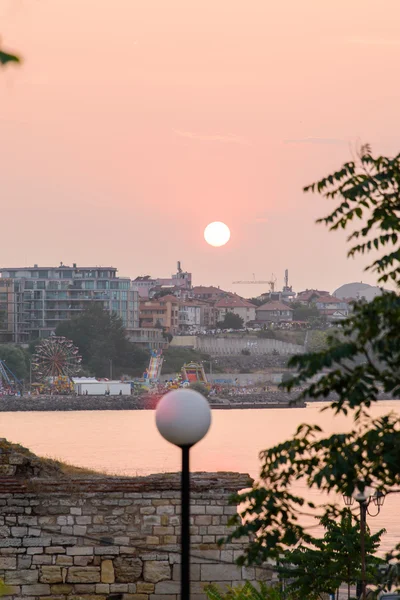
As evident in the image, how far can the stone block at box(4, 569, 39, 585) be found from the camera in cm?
1085

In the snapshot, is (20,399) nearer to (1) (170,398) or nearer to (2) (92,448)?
(2) (92,448)

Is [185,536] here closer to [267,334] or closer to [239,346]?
[239,346]

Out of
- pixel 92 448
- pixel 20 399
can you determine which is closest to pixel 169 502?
pixel 92 448

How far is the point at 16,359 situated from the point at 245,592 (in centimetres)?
13130

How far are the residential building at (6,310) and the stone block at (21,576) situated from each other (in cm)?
13665

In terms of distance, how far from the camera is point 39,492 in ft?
36.4

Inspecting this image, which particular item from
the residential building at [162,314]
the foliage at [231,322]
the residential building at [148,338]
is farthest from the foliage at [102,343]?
the foliage at [231,322]

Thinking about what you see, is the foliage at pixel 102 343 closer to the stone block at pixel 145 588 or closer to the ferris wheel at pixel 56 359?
the ferris wheel at pixel 56 359

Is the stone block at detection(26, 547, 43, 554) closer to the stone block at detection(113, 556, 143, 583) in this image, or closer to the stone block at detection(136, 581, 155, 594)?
the stone block at detection(113, 556, 143, 583)

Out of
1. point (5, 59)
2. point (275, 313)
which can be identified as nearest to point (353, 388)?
point (5, 59)

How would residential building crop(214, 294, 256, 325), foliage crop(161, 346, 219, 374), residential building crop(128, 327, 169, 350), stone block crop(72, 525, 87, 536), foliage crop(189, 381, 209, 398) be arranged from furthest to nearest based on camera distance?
1. residential building crop(214, 294, 256, 325)
2. residential building crop(128, 327, 169, 350)
3. foliage crop(161, 346, 219, 374)
4. foliage crop(189, 381, 209, 398)
5. stone block crop(72, 525, 87, 536)

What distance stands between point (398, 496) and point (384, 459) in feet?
130

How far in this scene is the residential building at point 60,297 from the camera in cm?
15075

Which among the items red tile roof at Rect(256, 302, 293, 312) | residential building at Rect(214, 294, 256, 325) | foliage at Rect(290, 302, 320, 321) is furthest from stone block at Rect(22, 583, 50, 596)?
red tile roof at Rect(256, 302, 293, 312)
